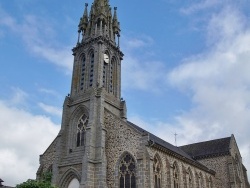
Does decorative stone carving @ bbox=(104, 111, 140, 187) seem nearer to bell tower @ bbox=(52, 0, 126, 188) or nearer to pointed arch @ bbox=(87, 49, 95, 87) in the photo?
bell tower @ bbox=(52, 0, 126, 188)

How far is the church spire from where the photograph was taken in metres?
42.1

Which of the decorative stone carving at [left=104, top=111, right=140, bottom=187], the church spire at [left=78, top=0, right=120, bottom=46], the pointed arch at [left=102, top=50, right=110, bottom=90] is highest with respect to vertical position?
the church spire at [left=78, top=0, right=120, bottom=46]

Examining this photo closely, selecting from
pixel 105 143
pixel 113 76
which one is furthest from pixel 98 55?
pixel 105 143

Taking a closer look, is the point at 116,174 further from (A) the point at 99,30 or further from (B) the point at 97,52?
(A) the point at 99,30

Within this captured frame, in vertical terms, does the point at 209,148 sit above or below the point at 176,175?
above

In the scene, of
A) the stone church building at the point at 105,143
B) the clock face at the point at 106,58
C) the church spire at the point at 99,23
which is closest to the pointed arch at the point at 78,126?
the stone church building at the point at 105,143

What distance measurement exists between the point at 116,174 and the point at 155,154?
4.61 m

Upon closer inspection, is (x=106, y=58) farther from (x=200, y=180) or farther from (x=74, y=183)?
(x=200, y=180)

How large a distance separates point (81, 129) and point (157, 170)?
33.5 feet

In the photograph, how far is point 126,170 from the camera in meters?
31.1

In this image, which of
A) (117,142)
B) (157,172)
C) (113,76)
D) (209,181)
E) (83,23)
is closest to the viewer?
(157,172)

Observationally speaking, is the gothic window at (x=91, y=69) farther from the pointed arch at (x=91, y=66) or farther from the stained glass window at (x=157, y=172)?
the stained glass window at (x=157, y=172)

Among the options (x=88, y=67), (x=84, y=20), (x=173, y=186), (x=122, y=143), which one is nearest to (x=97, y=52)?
(x=88, y=67)

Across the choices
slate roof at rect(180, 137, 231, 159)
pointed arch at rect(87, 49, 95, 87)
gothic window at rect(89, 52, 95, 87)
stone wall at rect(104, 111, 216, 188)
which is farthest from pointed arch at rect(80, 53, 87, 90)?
slate roof at rect(180, 137, 231, 159)
